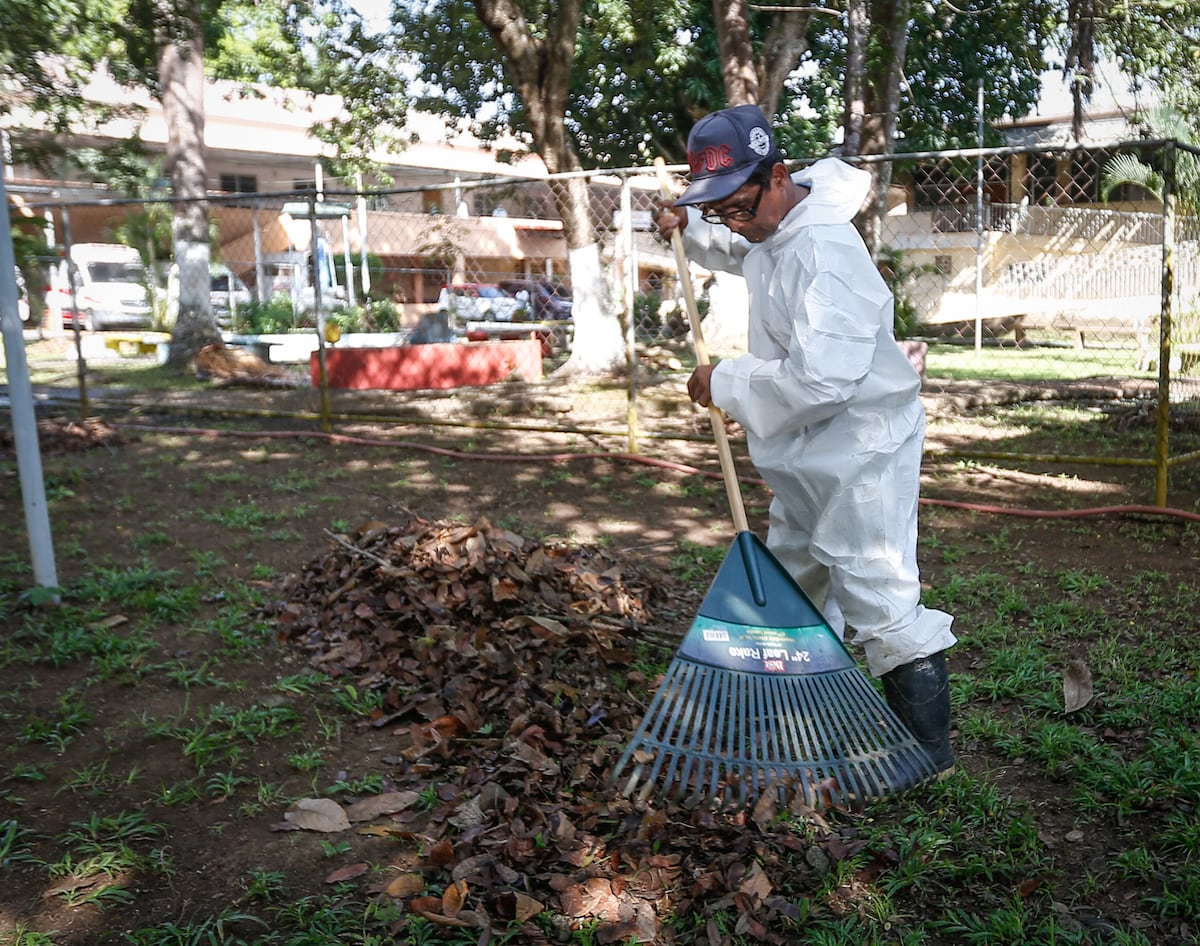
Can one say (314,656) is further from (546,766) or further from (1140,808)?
(1140,808)

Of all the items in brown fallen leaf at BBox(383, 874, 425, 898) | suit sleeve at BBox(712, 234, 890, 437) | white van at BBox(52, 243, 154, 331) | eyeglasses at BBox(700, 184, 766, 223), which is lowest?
Answer: brown fallen leaf at BBox(383, 874, 425, 898)

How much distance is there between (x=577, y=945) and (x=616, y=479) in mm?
4725

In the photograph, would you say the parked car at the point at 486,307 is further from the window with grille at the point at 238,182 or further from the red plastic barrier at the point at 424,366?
the window with grille at the point at 238,182

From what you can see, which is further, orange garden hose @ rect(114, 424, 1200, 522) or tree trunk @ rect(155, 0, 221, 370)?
tree trunk @ rect(155, 0, 221, 370)

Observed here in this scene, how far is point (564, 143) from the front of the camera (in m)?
10.8

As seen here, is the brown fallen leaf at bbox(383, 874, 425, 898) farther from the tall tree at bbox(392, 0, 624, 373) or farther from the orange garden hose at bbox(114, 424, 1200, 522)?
the tall tree at bbox(392, 0, 624, 373)

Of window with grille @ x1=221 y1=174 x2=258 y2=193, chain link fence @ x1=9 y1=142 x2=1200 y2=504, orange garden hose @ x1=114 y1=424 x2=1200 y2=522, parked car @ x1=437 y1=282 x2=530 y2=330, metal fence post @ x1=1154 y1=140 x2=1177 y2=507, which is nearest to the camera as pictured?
metal fence post @ x1=1154 y1=140 x2=1177 y2=507

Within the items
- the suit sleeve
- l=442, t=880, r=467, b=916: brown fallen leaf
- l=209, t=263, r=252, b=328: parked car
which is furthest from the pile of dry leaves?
l=209, t=263, r=252, b=328: parked car

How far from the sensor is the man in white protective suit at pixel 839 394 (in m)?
2.67

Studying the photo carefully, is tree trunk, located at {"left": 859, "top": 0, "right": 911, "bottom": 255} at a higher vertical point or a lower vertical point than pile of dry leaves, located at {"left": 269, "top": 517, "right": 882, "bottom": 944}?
higher

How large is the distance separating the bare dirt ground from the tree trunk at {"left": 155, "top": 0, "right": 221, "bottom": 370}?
5.27 m

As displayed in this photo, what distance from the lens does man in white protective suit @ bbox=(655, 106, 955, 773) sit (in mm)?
2674

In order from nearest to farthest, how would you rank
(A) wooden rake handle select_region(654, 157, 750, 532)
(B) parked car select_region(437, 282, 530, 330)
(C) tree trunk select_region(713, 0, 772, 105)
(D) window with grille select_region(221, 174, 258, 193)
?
(A) wooden rake handle select_region(654, 157, 750, 532) < (C) tree trunk select_region(713, 0, 772, 105) < (B) parked car select_region(437, 282, 530, 330) < (D) window with grille select_region(221, 174, 258, 193)

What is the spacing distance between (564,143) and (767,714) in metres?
9.06
